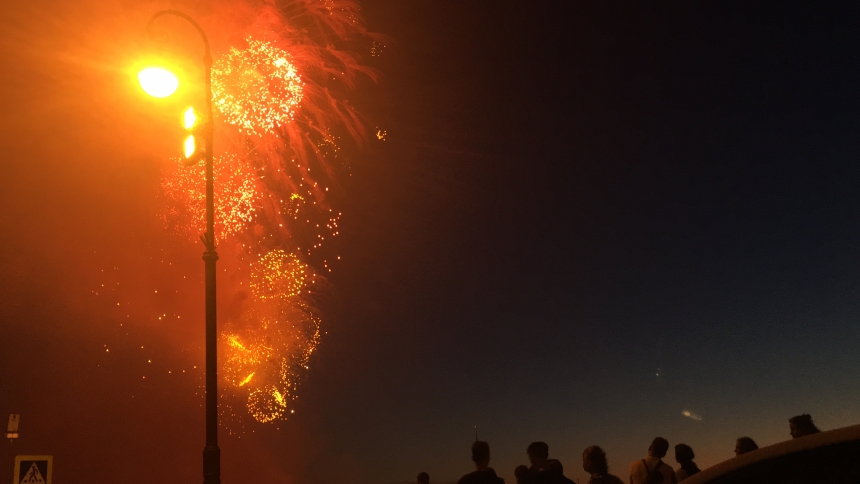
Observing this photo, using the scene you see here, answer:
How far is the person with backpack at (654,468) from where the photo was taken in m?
6.16

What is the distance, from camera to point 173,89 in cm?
784

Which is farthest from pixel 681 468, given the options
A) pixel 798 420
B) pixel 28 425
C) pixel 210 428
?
pixel 28 425

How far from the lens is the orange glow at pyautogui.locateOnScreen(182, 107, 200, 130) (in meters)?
8.15

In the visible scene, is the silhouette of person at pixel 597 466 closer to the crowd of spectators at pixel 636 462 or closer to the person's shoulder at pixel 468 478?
the crowd of spectators at pixel 636 462

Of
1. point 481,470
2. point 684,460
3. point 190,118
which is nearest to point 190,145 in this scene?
point 190,118

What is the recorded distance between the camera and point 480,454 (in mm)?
5453

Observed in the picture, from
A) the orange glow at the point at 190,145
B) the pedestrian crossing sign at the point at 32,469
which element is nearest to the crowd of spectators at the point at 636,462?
the orange glow at the point at 190,145

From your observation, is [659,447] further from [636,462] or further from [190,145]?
[190,145]

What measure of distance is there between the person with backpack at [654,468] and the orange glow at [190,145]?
599 centimetres

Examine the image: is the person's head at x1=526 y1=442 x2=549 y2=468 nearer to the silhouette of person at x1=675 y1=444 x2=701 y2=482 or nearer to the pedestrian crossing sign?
the silhouette of person at x1=675 y1=444 x2=701 y2=482

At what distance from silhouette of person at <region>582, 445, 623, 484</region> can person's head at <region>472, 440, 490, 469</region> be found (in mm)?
760

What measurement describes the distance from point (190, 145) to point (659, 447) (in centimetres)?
616

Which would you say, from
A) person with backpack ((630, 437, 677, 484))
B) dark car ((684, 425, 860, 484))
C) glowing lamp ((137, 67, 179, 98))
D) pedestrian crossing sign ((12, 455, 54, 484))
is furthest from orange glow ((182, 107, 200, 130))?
dark car ((684, 425, 860, 484))

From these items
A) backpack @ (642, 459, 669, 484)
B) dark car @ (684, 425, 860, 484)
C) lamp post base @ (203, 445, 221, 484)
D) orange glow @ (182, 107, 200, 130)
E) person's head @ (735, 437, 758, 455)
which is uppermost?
orange glow @ (182, 107, 200, 130)
